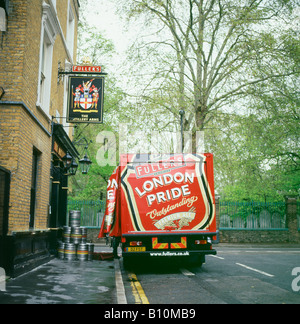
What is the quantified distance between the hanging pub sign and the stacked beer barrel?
12.9 feet

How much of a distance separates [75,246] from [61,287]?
19.3 ft

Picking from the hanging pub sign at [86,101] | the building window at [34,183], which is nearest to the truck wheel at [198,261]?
the building window at [34,183]

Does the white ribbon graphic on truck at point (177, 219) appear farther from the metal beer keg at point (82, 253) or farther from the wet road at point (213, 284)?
the metal beer keg at point (82, 253)

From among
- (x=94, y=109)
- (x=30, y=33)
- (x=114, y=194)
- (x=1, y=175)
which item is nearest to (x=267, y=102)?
(x=94, y=109)

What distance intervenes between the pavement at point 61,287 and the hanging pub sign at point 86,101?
536cm

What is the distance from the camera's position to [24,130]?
8.79m

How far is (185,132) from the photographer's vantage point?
22.9 meters

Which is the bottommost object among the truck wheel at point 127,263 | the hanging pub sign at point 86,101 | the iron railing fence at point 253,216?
the truck wheel at point 127,263

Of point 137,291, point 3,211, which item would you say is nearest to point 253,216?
point 137,291

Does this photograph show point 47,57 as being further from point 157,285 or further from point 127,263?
point 157,285

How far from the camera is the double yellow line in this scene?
618cm

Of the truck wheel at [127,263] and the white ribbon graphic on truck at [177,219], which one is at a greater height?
the white ribbon graphic on truck at [177,219]

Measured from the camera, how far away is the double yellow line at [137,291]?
618 centimetres

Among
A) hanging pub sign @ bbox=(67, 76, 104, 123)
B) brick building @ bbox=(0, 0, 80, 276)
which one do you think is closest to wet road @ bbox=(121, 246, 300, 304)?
brick building @ bbox=(0, 0, 80, 276)
